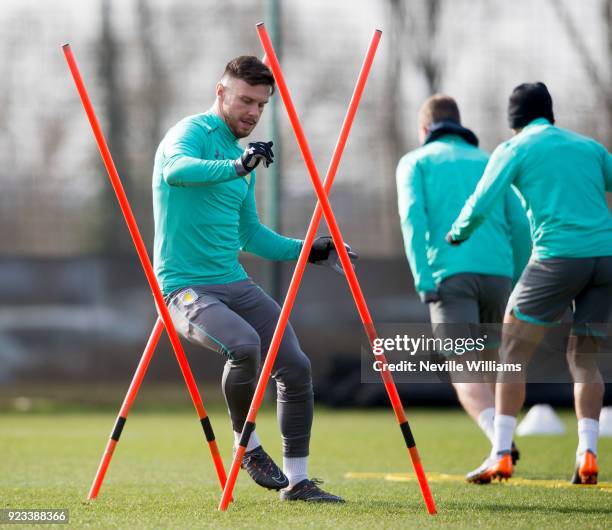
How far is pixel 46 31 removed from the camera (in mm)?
13016

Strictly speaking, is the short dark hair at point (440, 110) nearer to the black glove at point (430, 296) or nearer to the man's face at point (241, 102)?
the black glove at point (430, 296)

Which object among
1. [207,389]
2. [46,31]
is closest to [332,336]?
[207,389]

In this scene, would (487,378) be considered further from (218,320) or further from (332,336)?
(332,336)

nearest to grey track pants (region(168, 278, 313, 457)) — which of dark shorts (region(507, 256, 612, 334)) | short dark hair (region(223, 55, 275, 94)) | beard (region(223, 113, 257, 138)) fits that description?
beard (region(223, 113, 257, 138))

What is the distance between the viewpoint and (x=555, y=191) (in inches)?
→ 203

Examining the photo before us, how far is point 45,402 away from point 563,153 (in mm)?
8728

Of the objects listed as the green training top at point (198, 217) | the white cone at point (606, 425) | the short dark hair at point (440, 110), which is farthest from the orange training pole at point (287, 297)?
the white cone at point (606, 425)

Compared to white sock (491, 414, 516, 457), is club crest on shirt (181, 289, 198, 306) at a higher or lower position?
higher

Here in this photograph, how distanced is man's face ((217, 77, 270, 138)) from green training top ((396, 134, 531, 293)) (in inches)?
54.5

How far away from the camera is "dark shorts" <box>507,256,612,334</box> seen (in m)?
5.12

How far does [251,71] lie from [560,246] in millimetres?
1557

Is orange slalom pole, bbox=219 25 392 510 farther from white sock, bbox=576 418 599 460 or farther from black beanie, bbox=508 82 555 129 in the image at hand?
white sock, bbox=576 418 599 460

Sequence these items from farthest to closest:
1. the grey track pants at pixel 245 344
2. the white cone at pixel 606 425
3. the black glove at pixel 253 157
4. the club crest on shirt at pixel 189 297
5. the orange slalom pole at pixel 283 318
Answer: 1. the white cone at pixel 606 425
2. the club crest on shirt at pixel 189 297
3. the grey track pants at pixel 245 344
4. the orange slalom pole at pixel 283 318
5. the black glove at pixel 253 157

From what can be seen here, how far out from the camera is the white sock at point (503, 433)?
535cm
